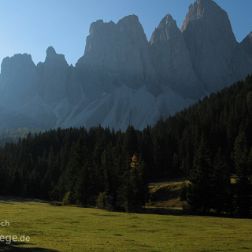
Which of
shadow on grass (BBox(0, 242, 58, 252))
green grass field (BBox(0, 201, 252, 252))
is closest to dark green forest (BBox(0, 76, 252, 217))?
green grass field (BBox(0, 201, 252, 252))

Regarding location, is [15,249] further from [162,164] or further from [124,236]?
[162,164]

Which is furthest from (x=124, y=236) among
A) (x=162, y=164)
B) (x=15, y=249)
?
(x=162, y=164)

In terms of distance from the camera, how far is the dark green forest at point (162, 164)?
83000 millimetres

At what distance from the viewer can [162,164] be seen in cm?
14500

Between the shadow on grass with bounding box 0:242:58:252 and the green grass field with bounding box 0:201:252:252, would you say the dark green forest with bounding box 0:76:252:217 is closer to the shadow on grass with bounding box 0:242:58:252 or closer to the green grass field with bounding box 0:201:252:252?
the green grass field with bounding box 0:201:252:252

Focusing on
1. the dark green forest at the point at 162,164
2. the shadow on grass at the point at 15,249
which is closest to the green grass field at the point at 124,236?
the shadow on grass at the point at 15,249

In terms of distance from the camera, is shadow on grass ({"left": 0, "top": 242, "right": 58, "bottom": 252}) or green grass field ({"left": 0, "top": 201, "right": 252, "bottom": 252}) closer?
shadow on grass ({"left": 0, "top": 242, "right": 58, "bottom": 252})

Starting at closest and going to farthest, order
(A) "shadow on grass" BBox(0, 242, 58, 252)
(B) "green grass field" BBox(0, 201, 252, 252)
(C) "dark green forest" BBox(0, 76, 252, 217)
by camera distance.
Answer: (A) "shadow on grass" BBox(0, 242, 58, 252)
(B) "green grass field" BBox(0, 201, 252, 252)
(C) "dark green forest" BBox(0, 76, 252, 217)

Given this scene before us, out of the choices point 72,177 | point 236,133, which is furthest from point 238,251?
point 236,133

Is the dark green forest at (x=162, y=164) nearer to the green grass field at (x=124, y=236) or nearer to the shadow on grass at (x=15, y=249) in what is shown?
the green grass field at (x=124, y=236)

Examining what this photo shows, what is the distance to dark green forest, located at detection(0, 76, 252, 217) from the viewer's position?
272ft

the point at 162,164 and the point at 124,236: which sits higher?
the point at 162,164

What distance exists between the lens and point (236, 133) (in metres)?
→ 139

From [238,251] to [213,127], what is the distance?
367 feet
